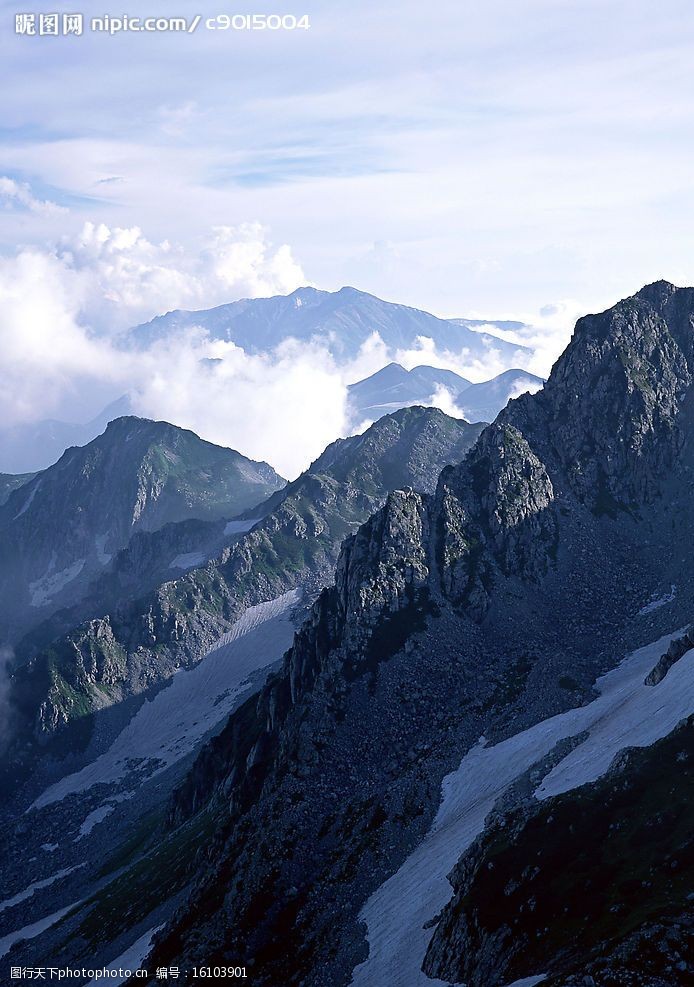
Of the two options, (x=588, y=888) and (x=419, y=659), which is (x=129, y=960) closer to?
(x=419, y=659)

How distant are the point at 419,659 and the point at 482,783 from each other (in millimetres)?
37144

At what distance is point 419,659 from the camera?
476 ft

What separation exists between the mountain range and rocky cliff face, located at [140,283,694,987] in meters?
0.44

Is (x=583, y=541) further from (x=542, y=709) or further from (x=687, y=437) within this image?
(x=542, y=709)

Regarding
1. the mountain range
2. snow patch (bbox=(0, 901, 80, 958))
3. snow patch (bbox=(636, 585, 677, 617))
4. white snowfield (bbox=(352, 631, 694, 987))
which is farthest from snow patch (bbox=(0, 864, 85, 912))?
snow patch (bbox=(636, 585, 677, 617))

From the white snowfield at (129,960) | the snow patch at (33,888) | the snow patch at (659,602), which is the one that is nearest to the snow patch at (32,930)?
the snow patch at (33,888)

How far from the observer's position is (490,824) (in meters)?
89.4

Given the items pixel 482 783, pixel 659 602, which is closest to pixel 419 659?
pixel 482 783

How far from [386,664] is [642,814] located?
71.4m

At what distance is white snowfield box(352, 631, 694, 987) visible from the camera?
83375 mm

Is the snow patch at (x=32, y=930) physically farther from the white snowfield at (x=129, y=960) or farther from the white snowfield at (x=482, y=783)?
the white snowfield at (x=482, y=783)

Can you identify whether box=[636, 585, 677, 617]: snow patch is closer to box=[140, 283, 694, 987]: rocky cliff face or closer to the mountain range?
box=[140, 283, 694, 987]: rocky cliff face

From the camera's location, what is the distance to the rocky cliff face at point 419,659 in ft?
334

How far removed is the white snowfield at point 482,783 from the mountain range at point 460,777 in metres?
0.43
